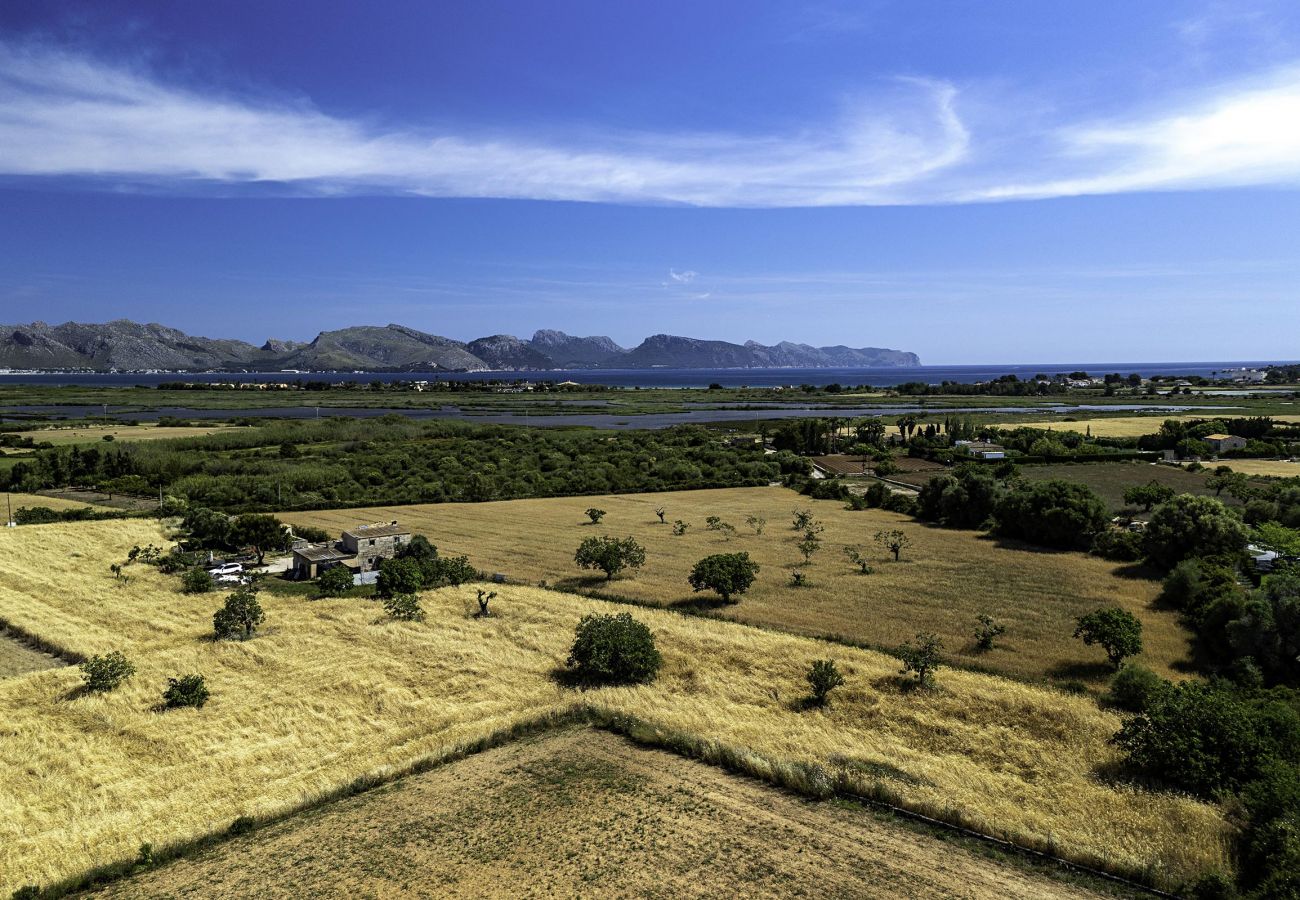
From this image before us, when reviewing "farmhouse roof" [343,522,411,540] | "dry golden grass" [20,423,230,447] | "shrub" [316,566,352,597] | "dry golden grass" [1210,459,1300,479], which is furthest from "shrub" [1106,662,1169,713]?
"dry golden grass" [20,423,230,447]

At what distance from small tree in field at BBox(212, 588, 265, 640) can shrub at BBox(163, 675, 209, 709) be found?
593 cm

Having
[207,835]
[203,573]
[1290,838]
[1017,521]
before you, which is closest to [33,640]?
[203,573]

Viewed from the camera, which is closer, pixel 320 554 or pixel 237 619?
pixel 237 619

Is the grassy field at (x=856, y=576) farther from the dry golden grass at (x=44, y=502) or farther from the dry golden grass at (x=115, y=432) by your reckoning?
the dry golden grass at (x=115, y=432)

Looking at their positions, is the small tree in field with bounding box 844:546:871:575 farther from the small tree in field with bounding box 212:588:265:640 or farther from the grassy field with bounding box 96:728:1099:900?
the small tree in field with bounding box 212:588:265:640

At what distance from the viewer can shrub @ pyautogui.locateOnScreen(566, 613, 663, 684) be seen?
25.5m

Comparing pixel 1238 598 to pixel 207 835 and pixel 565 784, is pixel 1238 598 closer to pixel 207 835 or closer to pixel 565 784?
pixel 565 784

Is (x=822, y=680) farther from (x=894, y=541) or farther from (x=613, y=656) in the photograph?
(x=894, y=541)

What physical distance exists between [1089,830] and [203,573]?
3954 centimetres

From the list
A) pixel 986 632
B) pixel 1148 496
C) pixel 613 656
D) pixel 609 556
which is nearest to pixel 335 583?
pixel 609 556

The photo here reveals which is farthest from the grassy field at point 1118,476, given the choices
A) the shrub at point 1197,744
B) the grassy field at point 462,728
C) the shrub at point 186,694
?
the shrub at point 186,694

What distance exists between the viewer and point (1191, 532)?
36719 millimetres

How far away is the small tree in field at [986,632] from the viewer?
27812 mm

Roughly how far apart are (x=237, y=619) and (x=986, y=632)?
30339 mm
